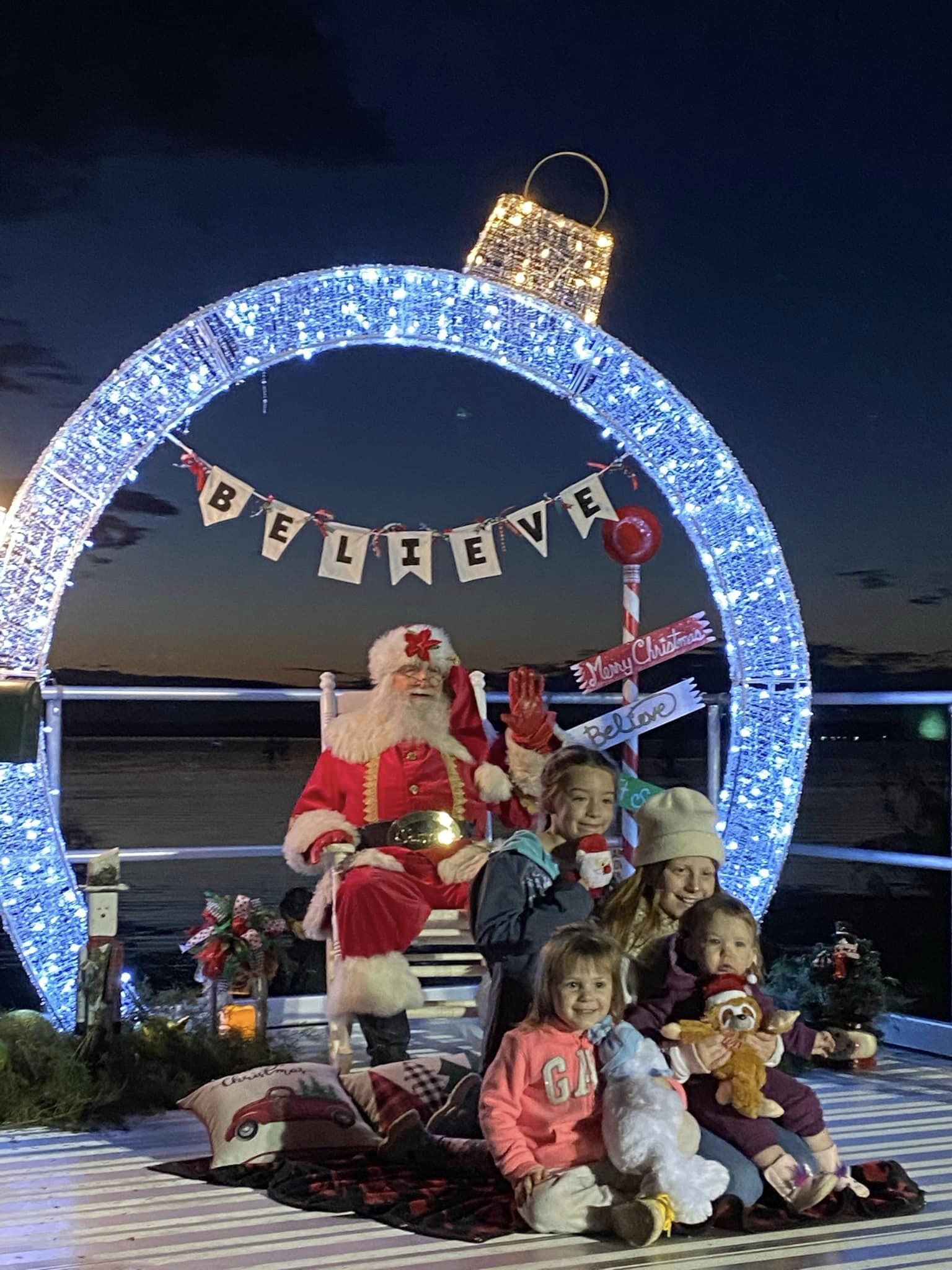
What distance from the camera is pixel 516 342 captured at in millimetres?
4336

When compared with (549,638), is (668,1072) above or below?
below

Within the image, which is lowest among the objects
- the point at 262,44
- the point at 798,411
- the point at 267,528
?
the point at 267,528

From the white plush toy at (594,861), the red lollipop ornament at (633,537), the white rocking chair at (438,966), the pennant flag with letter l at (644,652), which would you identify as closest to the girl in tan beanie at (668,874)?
the white plush toy at (594,861)

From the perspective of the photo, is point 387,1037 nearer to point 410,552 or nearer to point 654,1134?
point 654,1134

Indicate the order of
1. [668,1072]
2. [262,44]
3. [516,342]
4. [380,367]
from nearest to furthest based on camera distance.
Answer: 1. [668,1072]
2. [516,342]
3. [262,44]
4. [380,367]

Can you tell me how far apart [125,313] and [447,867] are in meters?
4.97

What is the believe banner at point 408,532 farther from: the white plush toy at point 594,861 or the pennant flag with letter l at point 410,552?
the white plush toy at point 594,861

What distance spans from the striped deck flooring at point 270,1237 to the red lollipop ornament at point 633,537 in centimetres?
203

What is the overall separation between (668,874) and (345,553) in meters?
1.90

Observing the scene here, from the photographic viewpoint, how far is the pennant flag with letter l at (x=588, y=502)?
15.0 feet

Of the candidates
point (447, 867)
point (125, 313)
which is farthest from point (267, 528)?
point (125, 313)

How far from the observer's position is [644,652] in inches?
177

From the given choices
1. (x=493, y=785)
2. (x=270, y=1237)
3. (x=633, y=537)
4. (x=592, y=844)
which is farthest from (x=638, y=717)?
(x=270, y=1237)

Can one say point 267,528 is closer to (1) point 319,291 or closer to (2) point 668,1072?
(1) point 319,291
